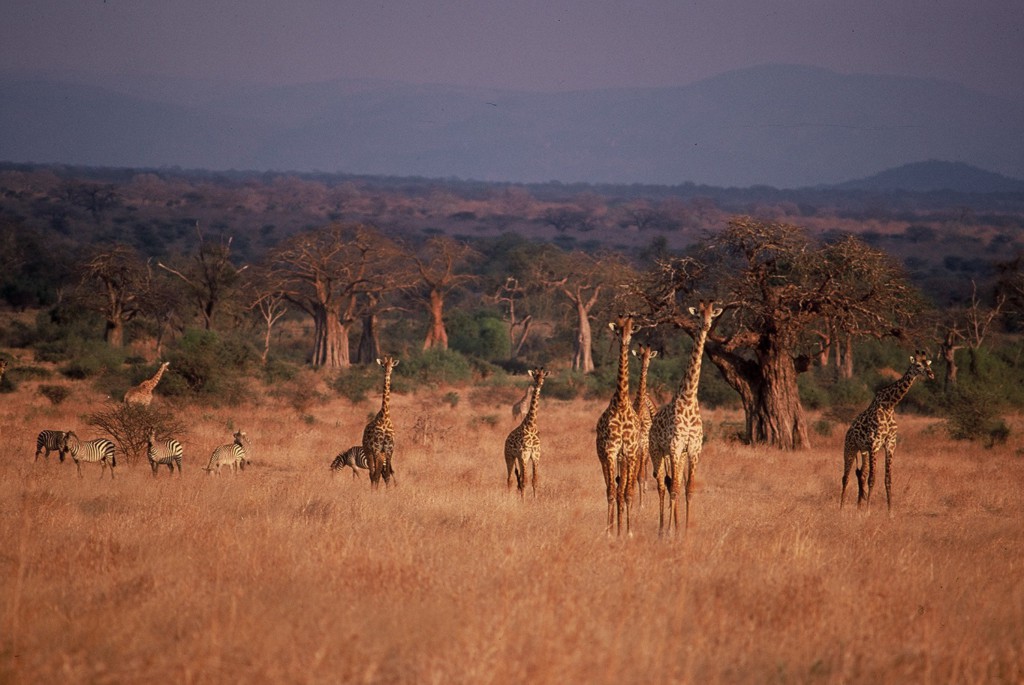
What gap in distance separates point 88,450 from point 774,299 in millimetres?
11649

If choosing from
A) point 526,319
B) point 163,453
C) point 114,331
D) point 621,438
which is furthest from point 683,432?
point 526,319

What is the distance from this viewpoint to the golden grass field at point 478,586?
5.88 meters

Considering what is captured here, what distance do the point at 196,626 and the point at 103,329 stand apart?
33.9 meters

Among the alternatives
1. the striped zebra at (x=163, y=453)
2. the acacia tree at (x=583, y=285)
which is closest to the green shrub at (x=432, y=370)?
the acacia tree at (x=583, y=285)

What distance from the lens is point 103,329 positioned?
123ft

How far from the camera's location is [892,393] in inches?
531

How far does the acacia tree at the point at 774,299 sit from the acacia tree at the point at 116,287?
2220cm

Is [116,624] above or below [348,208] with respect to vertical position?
below

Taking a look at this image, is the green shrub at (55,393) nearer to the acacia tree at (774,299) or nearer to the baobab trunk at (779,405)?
the acacia tree at (774,299)

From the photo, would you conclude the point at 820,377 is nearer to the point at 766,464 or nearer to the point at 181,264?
the point at 766,464

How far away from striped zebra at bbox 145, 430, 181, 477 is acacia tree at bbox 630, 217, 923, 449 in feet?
27.7

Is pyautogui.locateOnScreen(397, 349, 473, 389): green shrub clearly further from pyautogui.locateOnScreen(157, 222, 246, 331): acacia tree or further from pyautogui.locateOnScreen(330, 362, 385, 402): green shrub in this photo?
pyautogui.locateOnScreen(157, 222, 246, 331): acacia tree

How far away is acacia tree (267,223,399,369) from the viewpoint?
37.8m

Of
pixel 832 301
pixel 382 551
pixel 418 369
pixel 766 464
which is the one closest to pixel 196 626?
pixel 382 551
